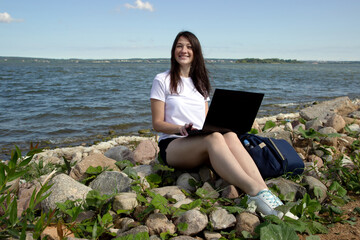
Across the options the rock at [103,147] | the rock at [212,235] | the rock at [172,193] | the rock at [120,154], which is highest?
the rock at [172,193]

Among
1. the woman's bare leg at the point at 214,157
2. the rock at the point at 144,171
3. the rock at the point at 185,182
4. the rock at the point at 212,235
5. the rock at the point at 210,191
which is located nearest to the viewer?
the rock at the point at 212,235

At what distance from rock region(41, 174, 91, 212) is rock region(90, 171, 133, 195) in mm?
196

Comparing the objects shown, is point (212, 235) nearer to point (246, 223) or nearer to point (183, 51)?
point (246, 223)

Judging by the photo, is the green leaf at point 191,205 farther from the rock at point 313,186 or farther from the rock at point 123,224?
the rock at point 313,186

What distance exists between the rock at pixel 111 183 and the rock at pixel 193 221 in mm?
667

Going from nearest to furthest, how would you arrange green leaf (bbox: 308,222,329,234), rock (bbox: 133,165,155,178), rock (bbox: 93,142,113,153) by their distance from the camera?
1. green leaf (bbox: 308,222,329,234)
2. rock (bbox: 133,165,155,178)
3. rock (bbox: 93,142,113,153)

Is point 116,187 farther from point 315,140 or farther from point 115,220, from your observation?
point 315,140

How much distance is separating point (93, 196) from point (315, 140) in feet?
9.49

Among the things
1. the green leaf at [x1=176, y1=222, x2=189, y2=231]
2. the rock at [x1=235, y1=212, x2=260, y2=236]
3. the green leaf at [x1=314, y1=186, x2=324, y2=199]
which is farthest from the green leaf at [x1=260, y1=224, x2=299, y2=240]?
the green leaf at [x1=314, y1=186, x2=324, y2=199]

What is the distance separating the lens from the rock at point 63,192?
2566 millimetres

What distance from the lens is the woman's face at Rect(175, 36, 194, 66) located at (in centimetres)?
354

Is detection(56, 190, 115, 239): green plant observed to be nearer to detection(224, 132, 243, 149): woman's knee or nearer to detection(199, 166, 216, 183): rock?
detection(199, 166, 216, 183): rock

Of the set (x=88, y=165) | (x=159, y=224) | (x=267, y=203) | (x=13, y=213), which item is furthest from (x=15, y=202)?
(x=267, y=203)

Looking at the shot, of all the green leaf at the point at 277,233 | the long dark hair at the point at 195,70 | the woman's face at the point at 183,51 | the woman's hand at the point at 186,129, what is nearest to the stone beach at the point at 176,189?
the green leaf at the point at 277,233
